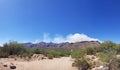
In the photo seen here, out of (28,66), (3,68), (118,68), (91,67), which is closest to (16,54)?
(28,66)

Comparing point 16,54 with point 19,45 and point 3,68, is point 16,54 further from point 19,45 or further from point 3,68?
point 3,68

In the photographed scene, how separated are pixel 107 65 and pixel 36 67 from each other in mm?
7288

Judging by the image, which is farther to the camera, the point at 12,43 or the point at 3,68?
the point at 12,43

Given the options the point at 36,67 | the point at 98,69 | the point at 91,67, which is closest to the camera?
the point at 98,69

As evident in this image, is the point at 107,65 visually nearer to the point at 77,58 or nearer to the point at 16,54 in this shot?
the point at 77,58

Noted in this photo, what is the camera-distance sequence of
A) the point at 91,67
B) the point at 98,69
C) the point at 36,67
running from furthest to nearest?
the point at 36,67, the point at 91,67, the point at 98,69

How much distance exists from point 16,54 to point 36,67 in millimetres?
10575

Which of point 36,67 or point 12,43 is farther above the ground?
point 12,43

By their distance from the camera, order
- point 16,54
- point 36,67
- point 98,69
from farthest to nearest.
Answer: point 16,54
point 36,67
point 98,69

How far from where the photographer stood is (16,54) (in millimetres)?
32875

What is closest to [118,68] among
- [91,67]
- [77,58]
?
[91,67]

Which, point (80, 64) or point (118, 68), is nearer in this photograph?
point (118, 68)

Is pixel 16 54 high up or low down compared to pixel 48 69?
up

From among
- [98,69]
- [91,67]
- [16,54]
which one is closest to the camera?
[98,69]
